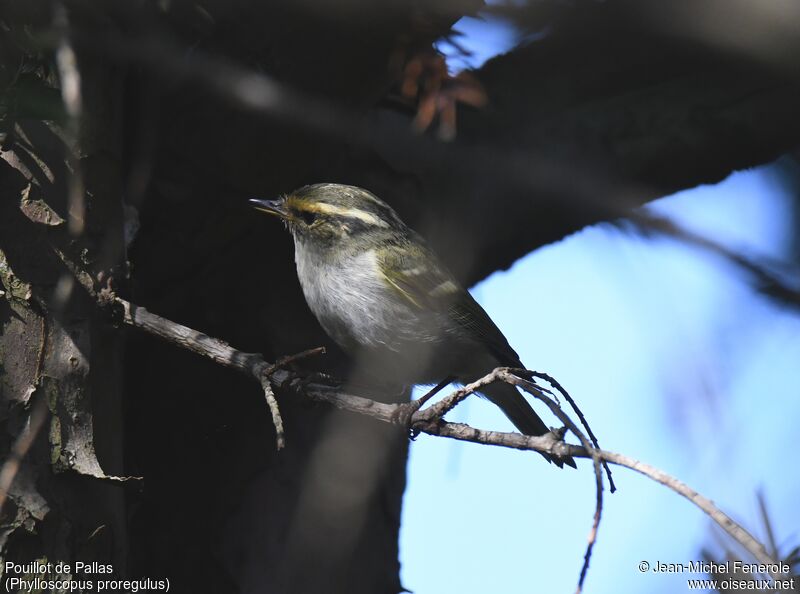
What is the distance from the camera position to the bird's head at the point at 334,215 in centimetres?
376

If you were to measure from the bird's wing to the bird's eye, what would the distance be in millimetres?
352

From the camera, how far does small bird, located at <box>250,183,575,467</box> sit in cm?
349

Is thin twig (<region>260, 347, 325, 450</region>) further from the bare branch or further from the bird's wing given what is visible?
the bird's wing

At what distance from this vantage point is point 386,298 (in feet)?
11.6

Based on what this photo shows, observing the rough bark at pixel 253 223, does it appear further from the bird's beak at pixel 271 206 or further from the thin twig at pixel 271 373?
the thin twig at pixel 271 373

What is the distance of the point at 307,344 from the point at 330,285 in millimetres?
553

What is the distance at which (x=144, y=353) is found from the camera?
3713 mm

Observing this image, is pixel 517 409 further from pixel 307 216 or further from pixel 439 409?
pixel 439 409

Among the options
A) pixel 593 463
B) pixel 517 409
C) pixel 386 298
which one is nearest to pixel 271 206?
pixel 386 298

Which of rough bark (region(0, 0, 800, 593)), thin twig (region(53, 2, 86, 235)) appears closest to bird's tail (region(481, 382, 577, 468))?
rough bark (region(0, 0, 800, 593))

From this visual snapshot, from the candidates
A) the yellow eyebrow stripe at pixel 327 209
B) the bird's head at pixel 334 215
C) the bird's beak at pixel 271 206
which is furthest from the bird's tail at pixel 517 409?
the bird's beak at pixel 271 206

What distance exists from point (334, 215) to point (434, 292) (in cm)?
59

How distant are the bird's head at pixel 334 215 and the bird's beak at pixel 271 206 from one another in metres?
0.04

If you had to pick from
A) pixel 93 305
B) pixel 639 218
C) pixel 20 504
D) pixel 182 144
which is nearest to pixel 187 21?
pixel 182 144
